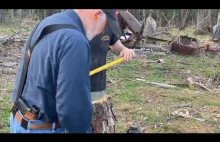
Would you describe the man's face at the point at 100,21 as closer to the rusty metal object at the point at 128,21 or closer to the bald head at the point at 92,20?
the bald head at the point at 92,20

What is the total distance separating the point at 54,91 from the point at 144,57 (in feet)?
28.2

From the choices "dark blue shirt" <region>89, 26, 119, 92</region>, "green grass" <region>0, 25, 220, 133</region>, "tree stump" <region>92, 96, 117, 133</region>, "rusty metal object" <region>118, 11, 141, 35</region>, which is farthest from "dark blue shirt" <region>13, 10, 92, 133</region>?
"rusty metal object" <region>118, 11, 141, 35</region>

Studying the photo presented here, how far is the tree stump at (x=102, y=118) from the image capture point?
320 centimetres

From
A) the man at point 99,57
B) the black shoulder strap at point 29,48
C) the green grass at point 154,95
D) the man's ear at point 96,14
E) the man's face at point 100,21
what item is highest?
the man's ear at point 96,14

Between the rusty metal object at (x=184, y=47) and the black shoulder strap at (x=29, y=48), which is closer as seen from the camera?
the black shoulder strap at (x=29, y=48)

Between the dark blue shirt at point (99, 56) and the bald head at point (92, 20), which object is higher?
the bald head at point (92, 20)

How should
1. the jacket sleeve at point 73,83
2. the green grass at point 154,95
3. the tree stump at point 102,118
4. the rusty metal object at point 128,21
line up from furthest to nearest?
1. the rusty metal object at point 128,21
2. the green grass at point 154,95
3. the tree stump at point 102,118
4. the jacket sleeve at point 73,83

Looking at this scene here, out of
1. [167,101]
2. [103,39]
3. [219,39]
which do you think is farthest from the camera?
[219,39]

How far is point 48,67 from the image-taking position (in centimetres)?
185

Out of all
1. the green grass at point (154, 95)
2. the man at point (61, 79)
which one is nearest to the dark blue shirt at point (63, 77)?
the man at point (61, 79)

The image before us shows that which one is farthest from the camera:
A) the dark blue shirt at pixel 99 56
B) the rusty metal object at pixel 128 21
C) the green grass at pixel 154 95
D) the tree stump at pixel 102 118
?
the rusty metal object at pixel 128 21

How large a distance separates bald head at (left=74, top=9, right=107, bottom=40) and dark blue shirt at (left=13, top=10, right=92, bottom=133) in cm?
3
